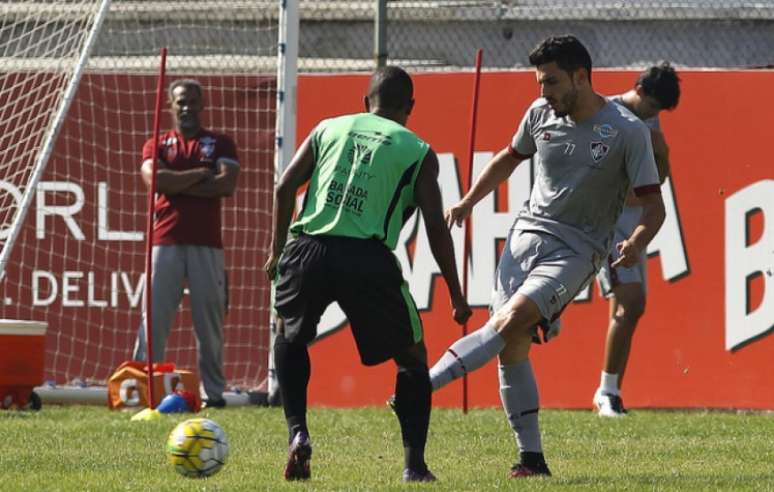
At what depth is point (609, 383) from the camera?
36.8ft

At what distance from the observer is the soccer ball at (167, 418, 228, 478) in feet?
24.4

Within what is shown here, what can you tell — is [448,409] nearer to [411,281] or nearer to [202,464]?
[411,281]

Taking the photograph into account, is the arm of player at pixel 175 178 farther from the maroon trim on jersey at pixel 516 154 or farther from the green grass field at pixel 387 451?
the maroon trim on jersey at pixel 516 154

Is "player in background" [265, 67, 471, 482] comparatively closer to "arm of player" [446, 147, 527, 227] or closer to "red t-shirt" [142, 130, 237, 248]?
"arm of player" [446, 147, 527, 227]

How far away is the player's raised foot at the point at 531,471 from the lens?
760cm

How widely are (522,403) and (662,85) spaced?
3.52 meters

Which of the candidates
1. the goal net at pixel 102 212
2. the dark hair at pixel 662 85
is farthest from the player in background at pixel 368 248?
the goal net at pixel 102 212

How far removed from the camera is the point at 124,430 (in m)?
10.1

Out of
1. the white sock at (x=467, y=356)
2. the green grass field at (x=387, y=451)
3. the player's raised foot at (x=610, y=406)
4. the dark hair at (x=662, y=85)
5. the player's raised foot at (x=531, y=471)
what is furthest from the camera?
the player's raised foot at (x=610, y=406)

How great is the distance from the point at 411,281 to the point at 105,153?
106 inches

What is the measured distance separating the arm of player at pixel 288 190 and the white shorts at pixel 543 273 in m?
0.98

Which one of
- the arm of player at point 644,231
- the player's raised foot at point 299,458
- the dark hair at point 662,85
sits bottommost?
→ the player's raised foot at point 299,458

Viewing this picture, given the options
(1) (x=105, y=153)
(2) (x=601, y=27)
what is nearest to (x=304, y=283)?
(1) (x=105, y=153)

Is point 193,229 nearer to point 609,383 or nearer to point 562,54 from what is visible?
point 609,383
